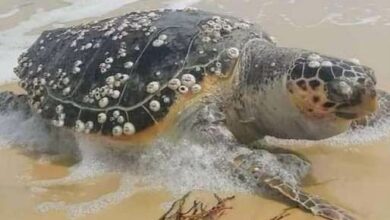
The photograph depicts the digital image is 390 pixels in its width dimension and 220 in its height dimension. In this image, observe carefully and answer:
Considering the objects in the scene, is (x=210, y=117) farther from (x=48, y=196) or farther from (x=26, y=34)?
(x=26, y=34)

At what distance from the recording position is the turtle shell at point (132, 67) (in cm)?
359

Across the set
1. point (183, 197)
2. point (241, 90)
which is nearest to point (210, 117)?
point (241, 90)

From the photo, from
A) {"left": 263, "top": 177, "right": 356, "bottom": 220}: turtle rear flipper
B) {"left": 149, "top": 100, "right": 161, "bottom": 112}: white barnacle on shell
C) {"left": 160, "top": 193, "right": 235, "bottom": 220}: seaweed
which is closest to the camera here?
{"left": 160, "top": 193, "right": 235, "bottom": 220}: seaweed

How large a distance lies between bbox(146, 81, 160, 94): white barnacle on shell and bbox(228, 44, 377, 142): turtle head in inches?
16.8

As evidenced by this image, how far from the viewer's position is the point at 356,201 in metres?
3.17

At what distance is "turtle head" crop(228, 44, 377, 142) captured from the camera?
3242 mm

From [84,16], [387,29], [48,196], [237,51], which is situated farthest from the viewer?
[84,16]

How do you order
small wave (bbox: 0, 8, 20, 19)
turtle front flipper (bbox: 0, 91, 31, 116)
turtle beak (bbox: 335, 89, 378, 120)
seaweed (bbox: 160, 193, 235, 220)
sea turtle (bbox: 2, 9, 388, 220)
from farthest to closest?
small wave (bbox: 0, 8, 20, 19) → turtle front flipper (bbox: 0, 91, 31, 116) → sea turtle (bbox: 2, 9, 388, 220) → turtle beak (bbox: 335, 89, 378, 120) → seaweed (bbox: 160, 193, 235, 220)

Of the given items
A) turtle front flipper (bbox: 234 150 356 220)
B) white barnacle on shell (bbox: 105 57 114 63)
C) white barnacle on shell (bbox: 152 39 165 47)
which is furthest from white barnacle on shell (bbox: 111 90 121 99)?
turtle front flipper (bbox: 234 150 356 220)

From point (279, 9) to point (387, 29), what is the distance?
3.91ft

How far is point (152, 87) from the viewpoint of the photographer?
11.8 ft

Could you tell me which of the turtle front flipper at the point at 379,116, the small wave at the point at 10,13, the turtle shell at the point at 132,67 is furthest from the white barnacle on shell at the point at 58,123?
the small wave at the point at 10,13

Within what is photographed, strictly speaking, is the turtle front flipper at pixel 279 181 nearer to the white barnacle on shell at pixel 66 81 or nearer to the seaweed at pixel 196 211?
the seaweed at pixel 196 211

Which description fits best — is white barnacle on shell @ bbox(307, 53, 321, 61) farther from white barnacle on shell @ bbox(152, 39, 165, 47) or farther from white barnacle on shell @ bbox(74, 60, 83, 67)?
white barnacle on shell @ bbox(74, 60, 83, 67)
